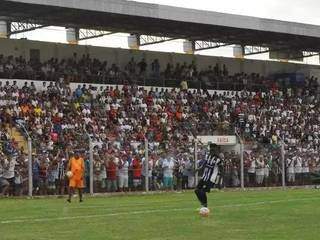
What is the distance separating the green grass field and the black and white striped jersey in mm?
923

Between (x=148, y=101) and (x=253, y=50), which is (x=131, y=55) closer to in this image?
(x=148, y=101)

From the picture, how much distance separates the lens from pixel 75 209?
21.0m

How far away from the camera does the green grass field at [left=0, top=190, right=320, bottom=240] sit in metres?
13.9

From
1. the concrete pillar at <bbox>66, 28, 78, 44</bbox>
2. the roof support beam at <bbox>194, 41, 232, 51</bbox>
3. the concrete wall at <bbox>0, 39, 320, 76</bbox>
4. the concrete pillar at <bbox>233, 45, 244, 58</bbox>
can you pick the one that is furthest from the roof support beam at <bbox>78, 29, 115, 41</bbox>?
the concrete pillar at <bbox>233, 45, 244, 58</bbox>

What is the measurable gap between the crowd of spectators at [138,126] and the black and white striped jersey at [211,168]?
1085 centimetres

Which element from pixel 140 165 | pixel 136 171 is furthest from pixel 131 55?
pixel 136 171

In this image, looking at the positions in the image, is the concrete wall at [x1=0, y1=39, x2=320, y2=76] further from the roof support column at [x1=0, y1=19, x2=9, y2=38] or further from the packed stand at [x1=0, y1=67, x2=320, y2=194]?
the packed stand at [x1=0, y1=67, x2=320, y2=194]

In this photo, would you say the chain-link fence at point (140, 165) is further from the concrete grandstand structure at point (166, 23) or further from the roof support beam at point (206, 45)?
→ the roof support beam at point (206, 45)

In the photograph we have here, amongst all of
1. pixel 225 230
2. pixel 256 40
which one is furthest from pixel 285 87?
pixel 225 230

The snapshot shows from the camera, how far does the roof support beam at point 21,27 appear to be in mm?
42709

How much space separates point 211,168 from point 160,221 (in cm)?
263

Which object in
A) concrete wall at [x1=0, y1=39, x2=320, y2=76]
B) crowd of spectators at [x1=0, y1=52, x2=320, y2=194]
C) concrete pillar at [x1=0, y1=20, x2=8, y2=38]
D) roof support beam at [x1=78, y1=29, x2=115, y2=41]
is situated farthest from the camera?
roof support beam at [x1=78, y1=29, x2=115, y2=41]

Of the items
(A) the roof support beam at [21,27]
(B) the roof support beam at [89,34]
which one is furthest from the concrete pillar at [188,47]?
(A) the roof support beam at [21,27]

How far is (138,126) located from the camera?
36531 mm
